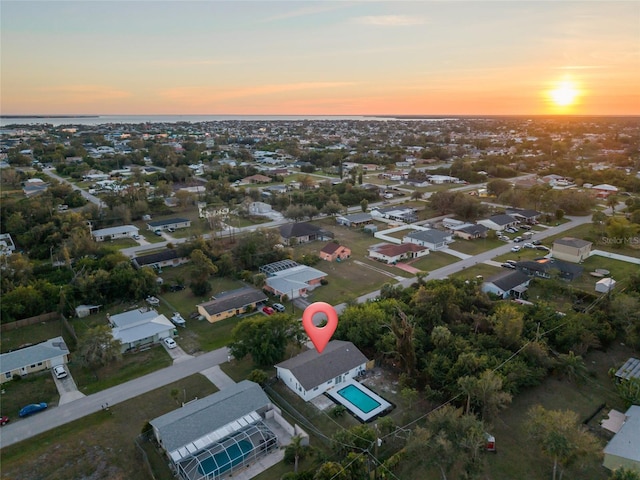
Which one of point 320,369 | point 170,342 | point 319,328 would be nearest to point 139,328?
point 170,342

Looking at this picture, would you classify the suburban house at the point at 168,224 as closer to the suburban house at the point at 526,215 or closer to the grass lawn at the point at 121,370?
the grass lawn at the point at 121,370

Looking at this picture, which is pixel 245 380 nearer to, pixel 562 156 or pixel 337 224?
pixel 337 224

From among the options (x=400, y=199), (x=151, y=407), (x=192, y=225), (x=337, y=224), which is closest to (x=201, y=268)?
(x=151, y=407)

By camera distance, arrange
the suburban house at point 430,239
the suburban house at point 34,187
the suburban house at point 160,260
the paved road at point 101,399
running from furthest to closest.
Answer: the suburban house at point 34,187
the suburban house at point 430,239
the suburban house at point 160,260
the paved road at point 101,399

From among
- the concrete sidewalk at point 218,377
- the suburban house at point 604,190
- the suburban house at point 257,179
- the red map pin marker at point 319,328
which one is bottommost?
the concrete sidewalk at point 218,377

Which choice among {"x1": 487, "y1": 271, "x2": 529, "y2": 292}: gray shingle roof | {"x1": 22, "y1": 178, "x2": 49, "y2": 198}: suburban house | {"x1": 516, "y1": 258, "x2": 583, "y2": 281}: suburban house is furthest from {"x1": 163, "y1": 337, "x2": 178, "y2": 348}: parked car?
{"x1": 22, "y1": 178, "x2": 49, "y2": 198}: suburban house

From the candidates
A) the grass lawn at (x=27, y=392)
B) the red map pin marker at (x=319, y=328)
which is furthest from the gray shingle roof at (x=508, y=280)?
the grass lawn at (x=27, y=392)
